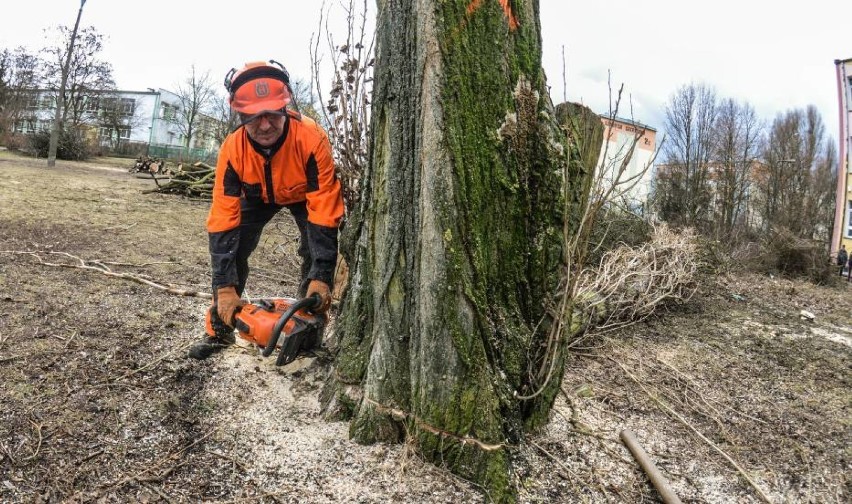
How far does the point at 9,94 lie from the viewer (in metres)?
28.0

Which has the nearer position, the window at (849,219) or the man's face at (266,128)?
the man's face at (266,128)

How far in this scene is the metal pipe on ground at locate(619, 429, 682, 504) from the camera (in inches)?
79.5

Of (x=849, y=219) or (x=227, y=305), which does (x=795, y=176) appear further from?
(x=227, y=305)

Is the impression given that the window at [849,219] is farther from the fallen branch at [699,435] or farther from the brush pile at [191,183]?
the fallen branch at [699,435]

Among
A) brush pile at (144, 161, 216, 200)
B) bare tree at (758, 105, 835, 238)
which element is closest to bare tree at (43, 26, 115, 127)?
brush pile at (144, 161, 216, 200)

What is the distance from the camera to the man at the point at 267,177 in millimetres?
2670

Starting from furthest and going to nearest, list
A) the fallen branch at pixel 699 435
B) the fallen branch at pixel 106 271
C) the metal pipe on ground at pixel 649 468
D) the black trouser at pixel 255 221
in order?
1. the fallen branch at pixel 106 271
2. the black trouser at pixel 255 221
3. the fallen branch at pixel 699 435
4. the metal pipe on ground at pixel 649 468

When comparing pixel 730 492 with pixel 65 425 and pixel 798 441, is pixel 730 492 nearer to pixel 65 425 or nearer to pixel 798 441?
pixel 798 441

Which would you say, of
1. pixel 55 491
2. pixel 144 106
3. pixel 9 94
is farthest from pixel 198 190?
pixel 144 106

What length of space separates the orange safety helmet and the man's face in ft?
0.20

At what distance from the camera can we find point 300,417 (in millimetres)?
2354

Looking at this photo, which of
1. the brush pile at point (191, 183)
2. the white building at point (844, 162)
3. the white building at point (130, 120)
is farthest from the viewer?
the white building at point (130, 120)

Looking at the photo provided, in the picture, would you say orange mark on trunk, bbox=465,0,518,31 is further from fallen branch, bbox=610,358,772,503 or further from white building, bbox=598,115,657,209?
fallen branch, bbox=610,358,772,503

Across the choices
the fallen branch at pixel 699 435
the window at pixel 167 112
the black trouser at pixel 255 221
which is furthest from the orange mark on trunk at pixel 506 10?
the window at pixel 167 112
